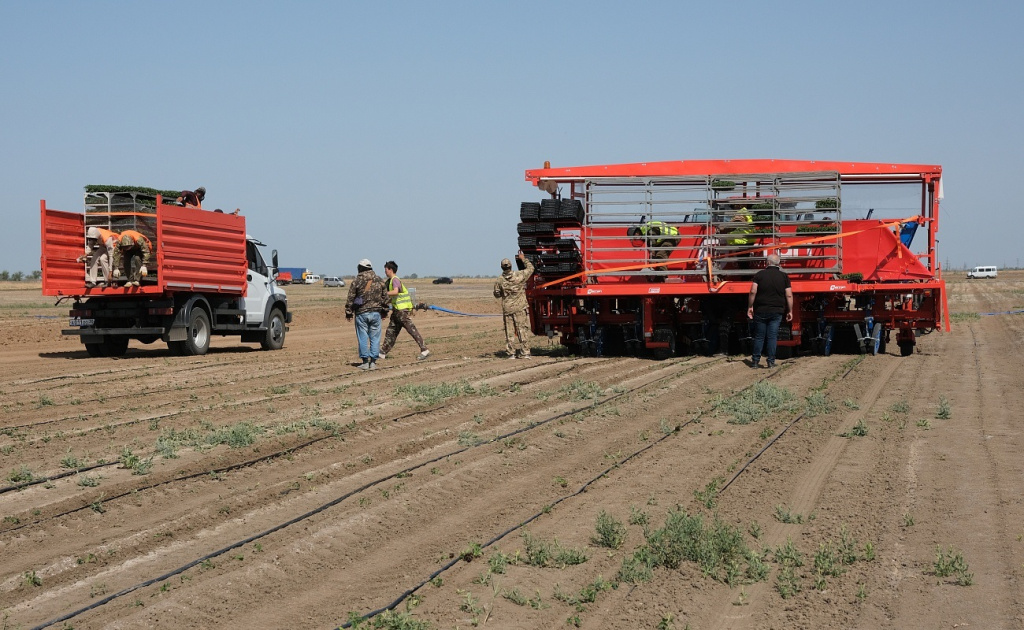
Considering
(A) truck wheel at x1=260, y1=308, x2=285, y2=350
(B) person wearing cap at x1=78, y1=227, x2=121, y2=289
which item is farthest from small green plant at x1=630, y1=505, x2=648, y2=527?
(A) truck wheel at x1=260, y1=308, x2=285, y2=350

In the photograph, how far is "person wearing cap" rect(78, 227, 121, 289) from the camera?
64.4ft

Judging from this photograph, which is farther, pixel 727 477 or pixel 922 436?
pixel 922 436

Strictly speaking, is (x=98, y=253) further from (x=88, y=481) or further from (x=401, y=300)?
(x=88, y=481)

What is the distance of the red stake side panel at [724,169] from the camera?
58.2 feet

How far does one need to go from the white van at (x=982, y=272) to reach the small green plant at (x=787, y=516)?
106 meters

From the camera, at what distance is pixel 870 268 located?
18.2m

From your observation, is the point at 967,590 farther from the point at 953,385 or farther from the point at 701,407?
the point at 953,385

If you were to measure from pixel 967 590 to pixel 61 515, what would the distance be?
5489 millimetres

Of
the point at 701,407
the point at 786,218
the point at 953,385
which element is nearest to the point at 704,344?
the point at 786,218

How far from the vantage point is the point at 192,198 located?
69.9 ft

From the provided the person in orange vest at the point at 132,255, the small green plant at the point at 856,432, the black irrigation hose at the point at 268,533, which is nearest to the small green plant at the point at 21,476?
the black irrigation hose at the point at 268,533

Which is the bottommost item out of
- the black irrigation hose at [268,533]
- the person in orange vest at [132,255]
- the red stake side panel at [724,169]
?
the black irrigation hose at [268,533]

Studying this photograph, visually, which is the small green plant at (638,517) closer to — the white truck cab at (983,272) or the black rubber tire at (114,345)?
the black rubber tire at (114,345)

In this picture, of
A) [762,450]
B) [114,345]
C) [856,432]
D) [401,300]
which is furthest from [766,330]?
[114,345]
